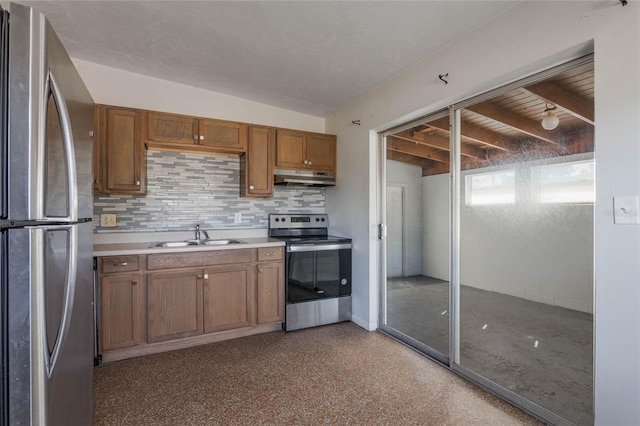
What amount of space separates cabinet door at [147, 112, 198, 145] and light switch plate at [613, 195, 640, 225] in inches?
124

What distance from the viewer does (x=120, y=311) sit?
257 centimetres

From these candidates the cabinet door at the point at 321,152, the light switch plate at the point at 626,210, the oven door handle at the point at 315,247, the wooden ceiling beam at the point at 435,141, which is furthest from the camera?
the cabinet door at the point at 321,152

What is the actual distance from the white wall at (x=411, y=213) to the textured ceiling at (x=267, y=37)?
0.90m

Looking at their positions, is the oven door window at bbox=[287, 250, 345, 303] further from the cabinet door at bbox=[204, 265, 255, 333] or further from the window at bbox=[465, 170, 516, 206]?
the window at bbox=[465, 170, 516, 206]

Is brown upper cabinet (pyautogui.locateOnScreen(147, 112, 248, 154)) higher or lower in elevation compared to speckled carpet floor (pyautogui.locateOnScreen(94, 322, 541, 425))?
higher

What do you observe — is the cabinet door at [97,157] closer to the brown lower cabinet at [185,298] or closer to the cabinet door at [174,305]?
the brown lower cabinet at [185,298]

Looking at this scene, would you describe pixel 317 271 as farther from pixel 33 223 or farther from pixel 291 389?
pixel 33 223

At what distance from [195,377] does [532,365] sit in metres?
2.32

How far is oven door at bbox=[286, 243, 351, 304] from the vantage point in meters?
3.25

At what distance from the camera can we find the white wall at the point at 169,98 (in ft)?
9.59

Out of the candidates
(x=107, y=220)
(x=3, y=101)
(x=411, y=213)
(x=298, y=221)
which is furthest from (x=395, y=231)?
(x=3, y=101)

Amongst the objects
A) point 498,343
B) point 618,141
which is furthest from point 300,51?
point 498,343

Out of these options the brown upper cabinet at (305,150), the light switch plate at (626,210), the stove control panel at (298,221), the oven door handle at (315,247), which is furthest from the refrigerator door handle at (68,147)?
the stove control panel at (298,221)

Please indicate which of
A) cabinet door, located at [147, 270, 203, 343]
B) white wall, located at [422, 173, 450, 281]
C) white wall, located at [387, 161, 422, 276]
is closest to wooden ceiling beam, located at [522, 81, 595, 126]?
white wall, located at [422, 173, 450, 281]
